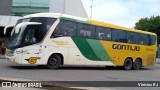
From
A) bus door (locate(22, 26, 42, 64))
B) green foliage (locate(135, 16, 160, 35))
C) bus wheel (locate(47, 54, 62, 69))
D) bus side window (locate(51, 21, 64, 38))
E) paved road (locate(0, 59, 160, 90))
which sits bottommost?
paved road (locate(0, 59, 160, 90))

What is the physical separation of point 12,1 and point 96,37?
28771 mm

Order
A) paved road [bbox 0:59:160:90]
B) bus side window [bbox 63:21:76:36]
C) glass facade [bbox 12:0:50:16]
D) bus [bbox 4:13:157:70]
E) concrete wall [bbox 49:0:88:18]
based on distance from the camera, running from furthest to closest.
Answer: concrete wall [bbox 49:0:88:18] < glass facade [bbox 12:0:50:16] < bus side window [bbox 63:21:76:36] < bus [bbox 4:13:157:70] < paved road [bbox 0:59:160:90]

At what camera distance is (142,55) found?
1047 inches

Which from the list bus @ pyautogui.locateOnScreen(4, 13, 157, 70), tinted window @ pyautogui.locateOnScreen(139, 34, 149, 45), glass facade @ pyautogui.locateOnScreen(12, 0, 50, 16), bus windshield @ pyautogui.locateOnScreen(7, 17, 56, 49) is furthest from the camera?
glass facade @ pyautogui.locateOnScreen(12, 0, 50, 16)

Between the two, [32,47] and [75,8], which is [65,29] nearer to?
[32,47]

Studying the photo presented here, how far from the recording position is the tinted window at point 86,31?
21.1m

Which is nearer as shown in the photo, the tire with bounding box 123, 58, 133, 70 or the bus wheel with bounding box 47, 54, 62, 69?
the bus wheel with bounding box 47, 54, 62, 69

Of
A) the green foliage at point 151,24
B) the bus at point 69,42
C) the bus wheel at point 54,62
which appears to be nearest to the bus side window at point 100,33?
the bus at point 69,42

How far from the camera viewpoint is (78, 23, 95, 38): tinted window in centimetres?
2114

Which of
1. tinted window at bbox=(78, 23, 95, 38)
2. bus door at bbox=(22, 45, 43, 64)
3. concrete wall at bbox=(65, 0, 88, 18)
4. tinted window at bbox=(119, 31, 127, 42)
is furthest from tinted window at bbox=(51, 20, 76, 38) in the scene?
concrete wall at bbox=(65, 0, 88, 18)

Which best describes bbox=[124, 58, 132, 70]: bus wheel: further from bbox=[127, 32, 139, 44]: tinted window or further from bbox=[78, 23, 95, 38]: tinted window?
bbox=[78, 23, 95, 38]: tinted window

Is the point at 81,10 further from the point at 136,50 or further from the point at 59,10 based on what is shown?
the point at 136,50

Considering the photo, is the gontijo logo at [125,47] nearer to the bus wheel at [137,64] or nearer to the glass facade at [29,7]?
the bus wheel at [137,64]

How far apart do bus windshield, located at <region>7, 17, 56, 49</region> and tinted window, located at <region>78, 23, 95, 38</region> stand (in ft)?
6.82
